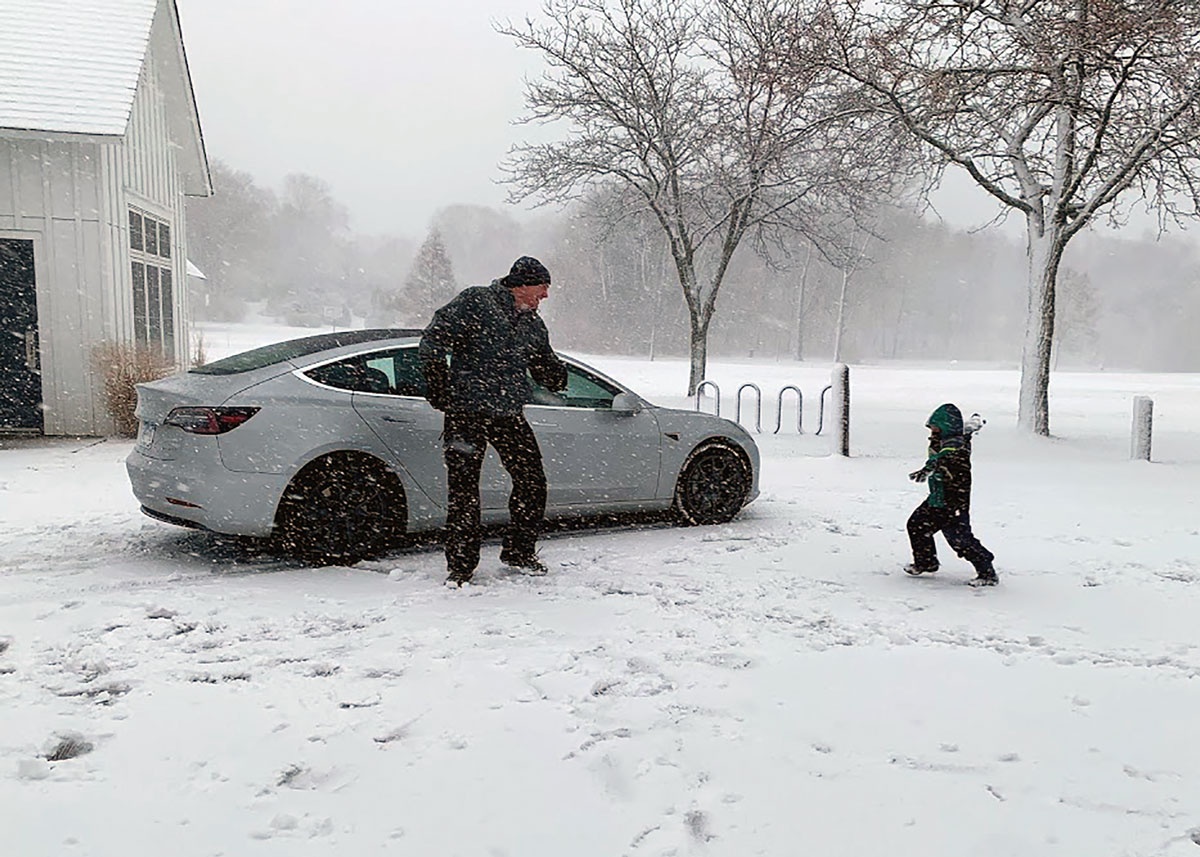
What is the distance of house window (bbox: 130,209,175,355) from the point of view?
13266 millimetres

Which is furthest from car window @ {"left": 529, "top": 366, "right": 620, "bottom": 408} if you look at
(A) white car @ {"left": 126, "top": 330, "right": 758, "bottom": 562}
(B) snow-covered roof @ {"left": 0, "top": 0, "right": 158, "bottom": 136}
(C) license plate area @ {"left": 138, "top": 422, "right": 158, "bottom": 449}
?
(B) snow-covered roof @ {"left": 0, "top": 0, "right": 158, "bottom": 136}

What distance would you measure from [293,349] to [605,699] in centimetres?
342

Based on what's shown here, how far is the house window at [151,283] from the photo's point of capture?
13.3m

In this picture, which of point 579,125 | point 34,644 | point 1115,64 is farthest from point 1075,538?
point 579,125

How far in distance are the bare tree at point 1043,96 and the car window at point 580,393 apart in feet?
28.5

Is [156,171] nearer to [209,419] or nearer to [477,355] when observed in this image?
[209,419]

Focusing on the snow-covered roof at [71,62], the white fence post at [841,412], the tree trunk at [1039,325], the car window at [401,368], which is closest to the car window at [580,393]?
the car window at [401,368]

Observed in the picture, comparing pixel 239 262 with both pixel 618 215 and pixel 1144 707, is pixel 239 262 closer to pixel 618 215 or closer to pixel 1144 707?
pixel 618 215

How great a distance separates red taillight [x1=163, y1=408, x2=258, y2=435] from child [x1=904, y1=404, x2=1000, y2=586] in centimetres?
392

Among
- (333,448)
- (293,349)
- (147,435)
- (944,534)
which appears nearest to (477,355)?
(333,448)

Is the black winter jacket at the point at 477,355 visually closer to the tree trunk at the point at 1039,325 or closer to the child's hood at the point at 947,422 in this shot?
the child's hood at the point at 947,422

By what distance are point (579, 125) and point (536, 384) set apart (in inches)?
683

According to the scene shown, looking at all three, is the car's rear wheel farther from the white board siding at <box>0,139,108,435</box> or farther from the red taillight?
the white board siding at <box>0,139,108,435</box>

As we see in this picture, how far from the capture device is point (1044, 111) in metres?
14.6
